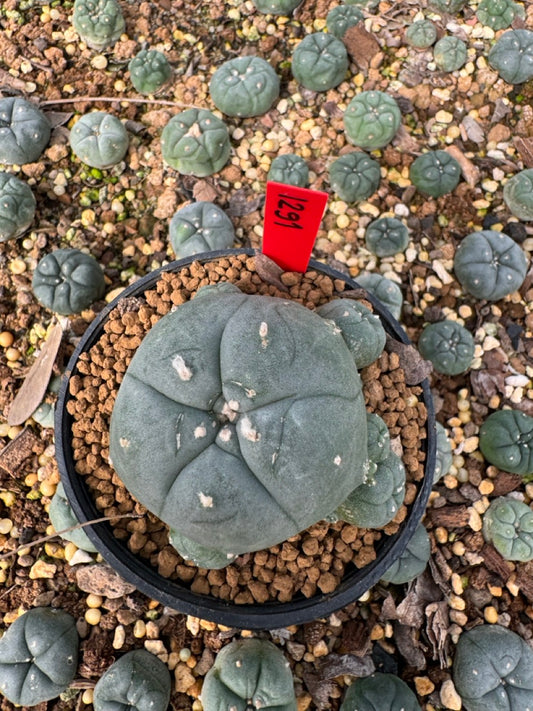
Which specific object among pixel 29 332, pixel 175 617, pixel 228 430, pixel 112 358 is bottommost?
pixel 175 617

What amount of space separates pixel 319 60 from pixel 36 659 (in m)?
3.20

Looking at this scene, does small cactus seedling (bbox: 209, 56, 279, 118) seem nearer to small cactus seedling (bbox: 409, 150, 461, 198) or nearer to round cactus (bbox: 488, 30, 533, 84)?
small cactus seedling (bbox: 409, 150, 461, 198)

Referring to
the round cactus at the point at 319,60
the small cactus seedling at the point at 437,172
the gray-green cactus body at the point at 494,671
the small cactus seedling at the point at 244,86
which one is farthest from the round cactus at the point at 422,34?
the gray-green cactus body at the point at 494,671

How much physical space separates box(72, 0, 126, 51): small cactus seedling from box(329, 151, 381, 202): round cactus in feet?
5.12

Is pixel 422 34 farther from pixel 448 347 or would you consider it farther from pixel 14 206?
pixel 14 206

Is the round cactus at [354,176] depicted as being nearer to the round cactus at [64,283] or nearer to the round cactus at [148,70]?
the round cactus at [148,70]

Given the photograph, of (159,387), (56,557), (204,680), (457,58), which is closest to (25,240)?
(56,557)

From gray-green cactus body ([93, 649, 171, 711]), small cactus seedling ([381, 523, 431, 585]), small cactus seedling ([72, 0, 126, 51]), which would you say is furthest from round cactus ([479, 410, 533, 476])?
small cactus seedling ([72, 0, 126, 51])

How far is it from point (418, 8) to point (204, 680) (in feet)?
12.6

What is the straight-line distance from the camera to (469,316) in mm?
2881

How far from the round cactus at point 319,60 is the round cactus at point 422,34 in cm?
46

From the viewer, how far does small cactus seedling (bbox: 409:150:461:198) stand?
114 inches

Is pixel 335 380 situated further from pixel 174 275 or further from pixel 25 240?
pixel 25 240

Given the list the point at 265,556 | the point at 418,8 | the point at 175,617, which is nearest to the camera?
the point at 265,556
